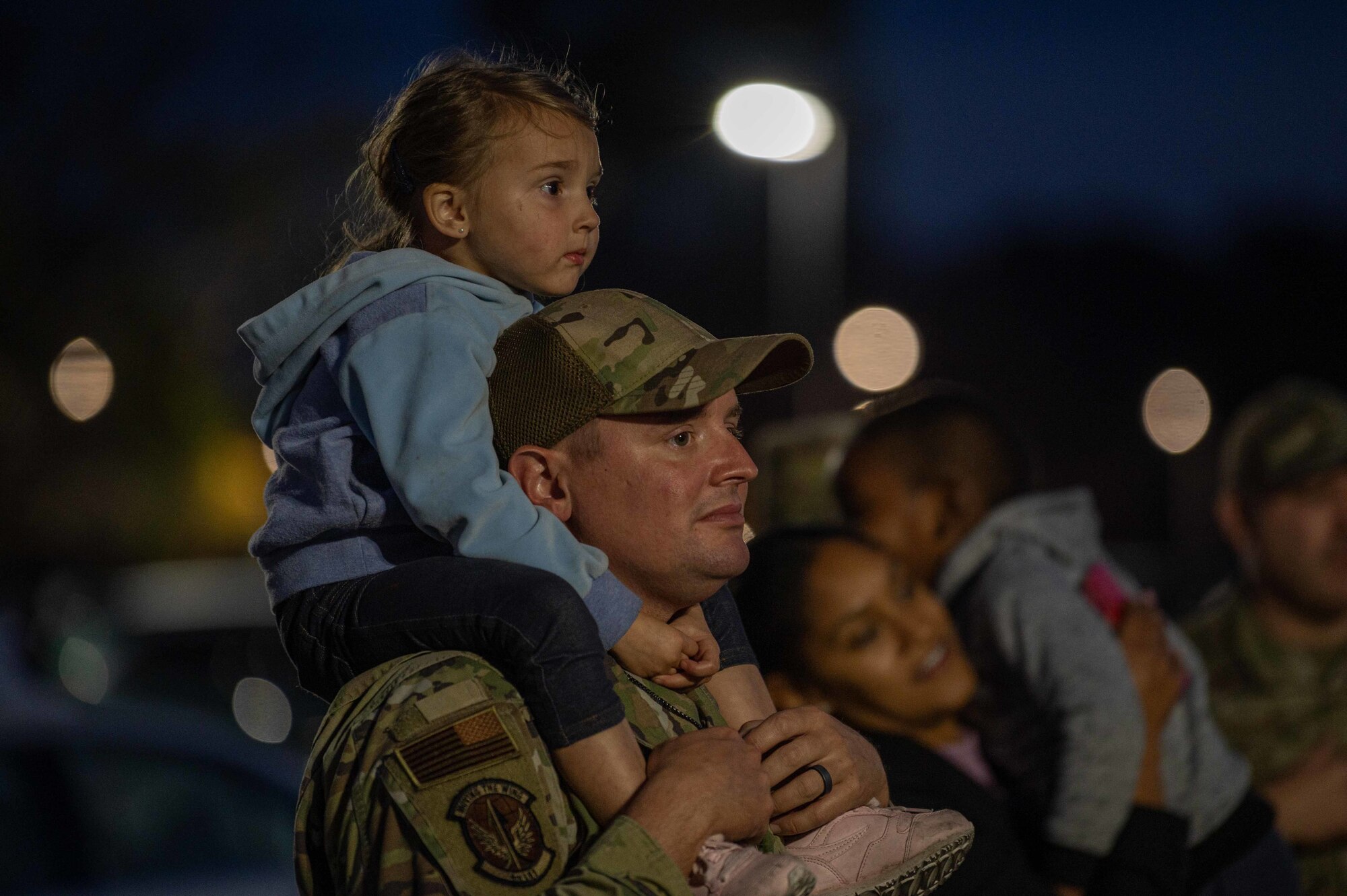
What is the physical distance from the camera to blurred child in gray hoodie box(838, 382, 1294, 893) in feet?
14.6

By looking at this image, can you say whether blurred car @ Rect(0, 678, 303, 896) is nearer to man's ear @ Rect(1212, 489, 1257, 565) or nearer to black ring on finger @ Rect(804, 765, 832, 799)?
black ring on finger @ Rect(804, 765, 832, 799)

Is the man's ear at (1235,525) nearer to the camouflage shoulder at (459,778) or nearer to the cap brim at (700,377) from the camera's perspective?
the cap brim at (700,377)

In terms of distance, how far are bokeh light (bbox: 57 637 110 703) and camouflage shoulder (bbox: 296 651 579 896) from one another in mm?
11153

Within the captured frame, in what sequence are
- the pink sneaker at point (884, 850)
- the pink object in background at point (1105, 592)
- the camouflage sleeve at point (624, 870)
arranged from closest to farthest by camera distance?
the camouflage sleeve at point (624, 870)
the pink sneaker at point (884, 850)
the pink object in background at point (1105, 592)

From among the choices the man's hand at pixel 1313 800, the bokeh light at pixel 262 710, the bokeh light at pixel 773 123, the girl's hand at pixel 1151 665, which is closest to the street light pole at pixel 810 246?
the bokeh light at pixel 773 123

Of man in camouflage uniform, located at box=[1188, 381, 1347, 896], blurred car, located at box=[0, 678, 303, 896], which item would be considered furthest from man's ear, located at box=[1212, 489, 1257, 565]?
blurred car, located at box=[0, 678, 303, 896]

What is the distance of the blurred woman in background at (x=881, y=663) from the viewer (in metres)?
3.88

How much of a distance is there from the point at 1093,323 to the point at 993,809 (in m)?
6.46

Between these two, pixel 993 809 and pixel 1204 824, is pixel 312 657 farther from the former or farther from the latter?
pixel 1204 824

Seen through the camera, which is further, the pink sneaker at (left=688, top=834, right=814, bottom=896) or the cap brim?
the cap brim

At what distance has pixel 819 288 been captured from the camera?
7105mm

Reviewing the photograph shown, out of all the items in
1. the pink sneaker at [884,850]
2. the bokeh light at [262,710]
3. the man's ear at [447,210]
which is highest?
the man's ear at [447,210]

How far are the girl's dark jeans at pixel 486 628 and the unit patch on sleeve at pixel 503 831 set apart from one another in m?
0.10

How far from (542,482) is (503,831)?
0.54m
